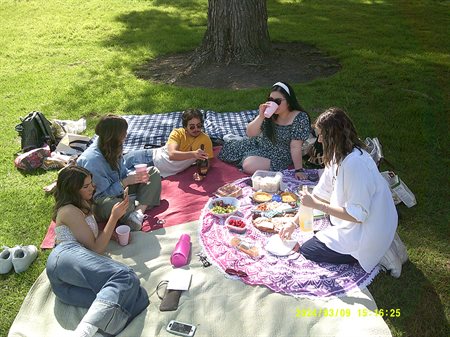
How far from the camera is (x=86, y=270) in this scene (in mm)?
3781

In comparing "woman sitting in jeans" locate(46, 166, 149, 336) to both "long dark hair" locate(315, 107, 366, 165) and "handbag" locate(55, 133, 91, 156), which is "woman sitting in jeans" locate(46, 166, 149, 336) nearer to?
"long dark hair" locate(315, 107, 366, 165)

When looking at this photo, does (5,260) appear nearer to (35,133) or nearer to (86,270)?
(86,270)

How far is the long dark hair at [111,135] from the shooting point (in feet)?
16.1

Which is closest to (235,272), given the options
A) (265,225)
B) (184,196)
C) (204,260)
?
(204,260)

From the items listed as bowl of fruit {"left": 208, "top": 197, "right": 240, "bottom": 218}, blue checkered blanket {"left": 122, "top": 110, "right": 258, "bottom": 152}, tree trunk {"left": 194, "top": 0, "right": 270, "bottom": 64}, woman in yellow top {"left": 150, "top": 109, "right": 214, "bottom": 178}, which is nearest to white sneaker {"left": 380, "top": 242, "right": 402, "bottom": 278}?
bowl of fruit {"left": 208, "top": 197, "right": 240, "bottom": 218}

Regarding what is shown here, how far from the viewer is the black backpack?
21.9 feet

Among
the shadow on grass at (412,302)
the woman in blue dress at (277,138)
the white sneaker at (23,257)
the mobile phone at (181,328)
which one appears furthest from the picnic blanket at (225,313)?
the woman in blue dress at (277,138)

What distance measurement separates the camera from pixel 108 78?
388 inches

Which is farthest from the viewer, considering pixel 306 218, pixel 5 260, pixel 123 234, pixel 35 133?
pixel 35 133

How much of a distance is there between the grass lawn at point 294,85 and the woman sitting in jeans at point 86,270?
687mm

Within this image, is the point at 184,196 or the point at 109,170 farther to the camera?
the point at 184,196

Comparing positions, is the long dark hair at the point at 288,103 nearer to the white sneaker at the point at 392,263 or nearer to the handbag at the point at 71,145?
the white sneaker at the point at 392,263

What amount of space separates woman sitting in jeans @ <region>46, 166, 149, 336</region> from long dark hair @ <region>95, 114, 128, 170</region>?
2.48 feet

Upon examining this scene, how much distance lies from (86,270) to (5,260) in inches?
49.8
